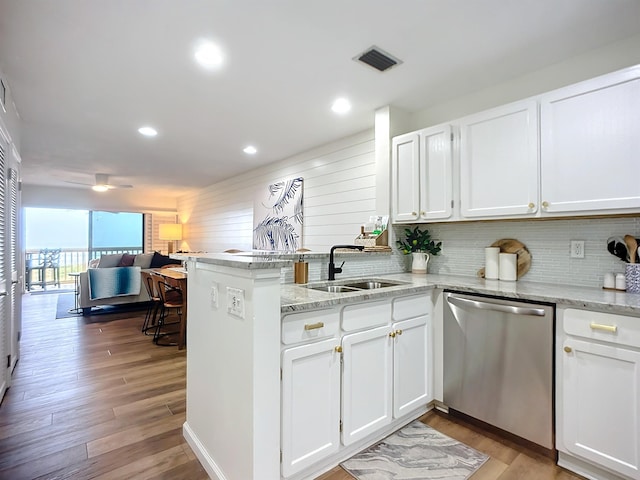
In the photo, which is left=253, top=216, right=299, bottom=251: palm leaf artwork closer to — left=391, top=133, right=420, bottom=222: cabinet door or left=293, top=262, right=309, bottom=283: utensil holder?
left=391, top=133, right=420, bottom=222: cabinet door

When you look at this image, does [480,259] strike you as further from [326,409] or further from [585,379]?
[326,409]

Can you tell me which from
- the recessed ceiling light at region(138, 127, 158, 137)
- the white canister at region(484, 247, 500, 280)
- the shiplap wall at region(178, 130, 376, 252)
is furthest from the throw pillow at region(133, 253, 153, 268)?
the white canister at region(484, 247, 500, 280)

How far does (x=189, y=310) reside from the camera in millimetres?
2025

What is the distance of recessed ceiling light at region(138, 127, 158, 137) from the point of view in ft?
12.0

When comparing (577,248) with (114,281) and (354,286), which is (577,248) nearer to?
(354,286)

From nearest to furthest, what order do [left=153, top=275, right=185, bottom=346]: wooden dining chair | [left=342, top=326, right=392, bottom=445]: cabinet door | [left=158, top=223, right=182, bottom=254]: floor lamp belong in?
[left=342, top=326, right=392, bottom=445]: cabinet door < [left=153, top=275, right=185, bottom=346]: wooden dining chair < [left=158, top=223, right=182, bottom=254]: floor lamp

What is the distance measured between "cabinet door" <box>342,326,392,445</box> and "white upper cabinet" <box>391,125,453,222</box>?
48.3 inches

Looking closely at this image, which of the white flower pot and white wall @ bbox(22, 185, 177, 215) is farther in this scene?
white wall @ bbox(22, 185, 177, 215)

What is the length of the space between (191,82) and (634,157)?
298cm

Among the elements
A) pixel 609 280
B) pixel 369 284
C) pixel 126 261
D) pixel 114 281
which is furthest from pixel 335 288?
pixel 126 261

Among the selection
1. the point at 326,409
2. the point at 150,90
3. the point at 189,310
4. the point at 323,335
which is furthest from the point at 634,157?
the point at 150,90

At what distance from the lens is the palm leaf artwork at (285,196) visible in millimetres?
4525

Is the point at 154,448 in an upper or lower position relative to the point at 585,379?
lower

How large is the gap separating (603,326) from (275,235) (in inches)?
157
